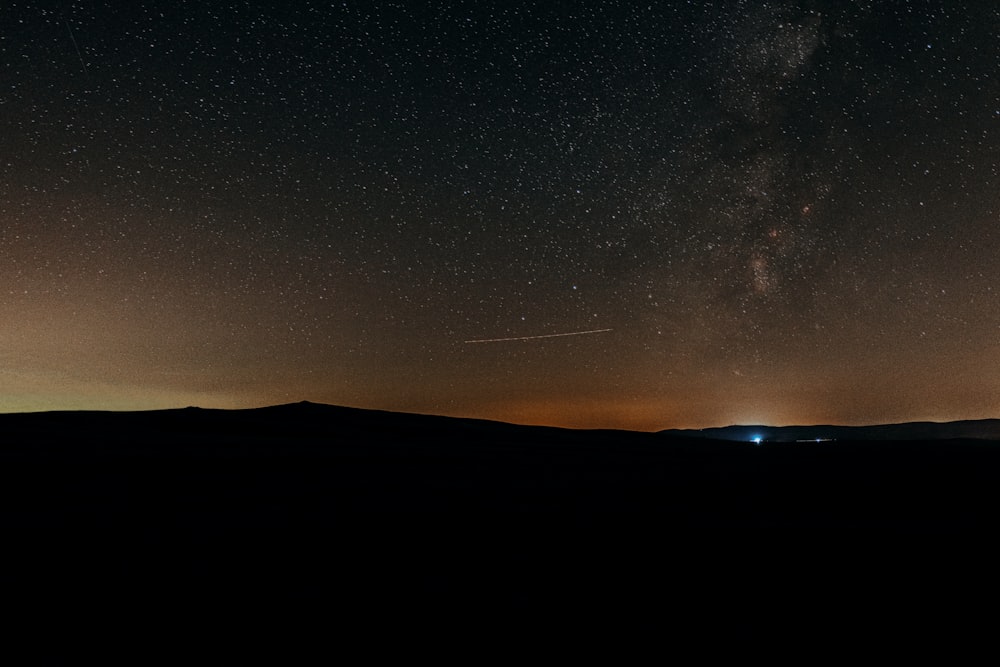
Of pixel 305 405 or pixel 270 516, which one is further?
pixel 305 405

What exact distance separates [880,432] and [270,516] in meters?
168

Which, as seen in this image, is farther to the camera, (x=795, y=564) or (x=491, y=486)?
(x=491, y=486)

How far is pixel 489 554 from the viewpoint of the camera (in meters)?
4.59

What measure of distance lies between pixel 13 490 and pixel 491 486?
558cm

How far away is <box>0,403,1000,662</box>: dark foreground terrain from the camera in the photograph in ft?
10.7

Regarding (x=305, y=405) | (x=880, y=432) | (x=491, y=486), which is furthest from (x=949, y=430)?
(x=491, y=486)

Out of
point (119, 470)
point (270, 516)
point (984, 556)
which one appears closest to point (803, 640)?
point (984, 556)

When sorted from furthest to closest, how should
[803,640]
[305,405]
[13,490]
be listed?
[305,405] → [13,490] → [803,640]

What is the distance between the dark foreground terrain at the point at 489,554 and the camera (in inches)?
128

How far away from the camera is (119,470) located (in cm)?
876

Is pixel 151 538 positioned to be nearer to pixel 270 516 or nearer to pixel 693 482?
pixel 270 516

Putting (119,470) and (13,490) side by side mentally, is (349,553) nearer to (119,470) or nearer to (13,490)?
(13,490)

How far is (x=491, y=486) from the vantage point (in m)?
7.99

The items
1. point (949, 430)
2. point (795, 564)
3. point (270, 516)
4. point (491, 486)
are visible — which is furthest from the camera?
point (949, 430)
